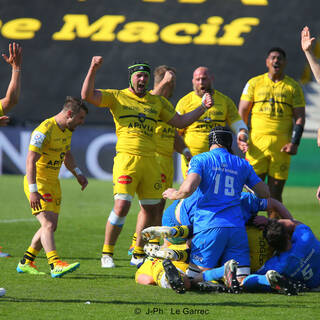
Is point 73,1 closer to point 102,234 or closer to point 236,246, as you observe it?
point 102,234

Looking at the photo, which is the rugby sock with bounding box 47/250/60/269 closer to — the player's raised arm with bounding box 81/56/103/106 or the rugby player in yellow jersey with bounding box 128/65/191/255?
the player's raised arm with bounding box 81/56/103/106

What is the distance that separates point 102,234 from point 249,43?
509 inches

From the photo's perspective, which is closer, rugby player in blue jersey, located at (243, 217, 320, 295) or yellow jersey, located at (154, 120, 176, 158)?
rugby player in blue jersey, located at (243, 217, 320, 295)

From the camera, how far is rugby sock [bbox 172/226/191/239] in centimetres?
679

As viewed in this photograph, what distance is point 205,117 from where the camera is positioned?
977cm

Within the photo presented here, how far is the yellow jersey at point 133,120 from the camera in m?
8.16

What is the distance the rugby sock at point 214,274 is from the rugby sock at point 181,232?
45 cm

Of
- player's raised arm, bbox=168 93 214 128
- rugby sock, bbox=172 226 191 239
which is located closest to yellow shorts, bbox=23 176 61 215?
rugby sock, bbox=172 226 191 239

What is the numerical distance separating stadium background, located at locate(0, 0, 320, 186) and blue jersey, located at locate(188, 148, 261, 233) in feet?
48.4

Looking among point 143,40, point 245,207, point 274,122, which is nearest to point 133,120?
point 245,207

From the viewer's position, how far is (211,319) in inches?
213

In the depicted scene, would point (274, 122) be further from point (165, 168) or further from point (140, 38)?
point (140, 38)

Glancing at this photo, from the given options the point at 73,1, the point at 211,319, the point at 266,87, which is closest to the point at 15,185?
the point at 73,1

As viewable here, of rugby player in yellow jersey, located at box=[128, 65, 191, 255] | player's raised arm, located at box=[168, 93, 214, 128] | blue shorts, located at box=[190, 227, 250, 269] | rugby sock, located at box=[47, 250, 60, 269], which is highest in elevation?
player's raised arm, located at box=[168, 93, 214, 128]
